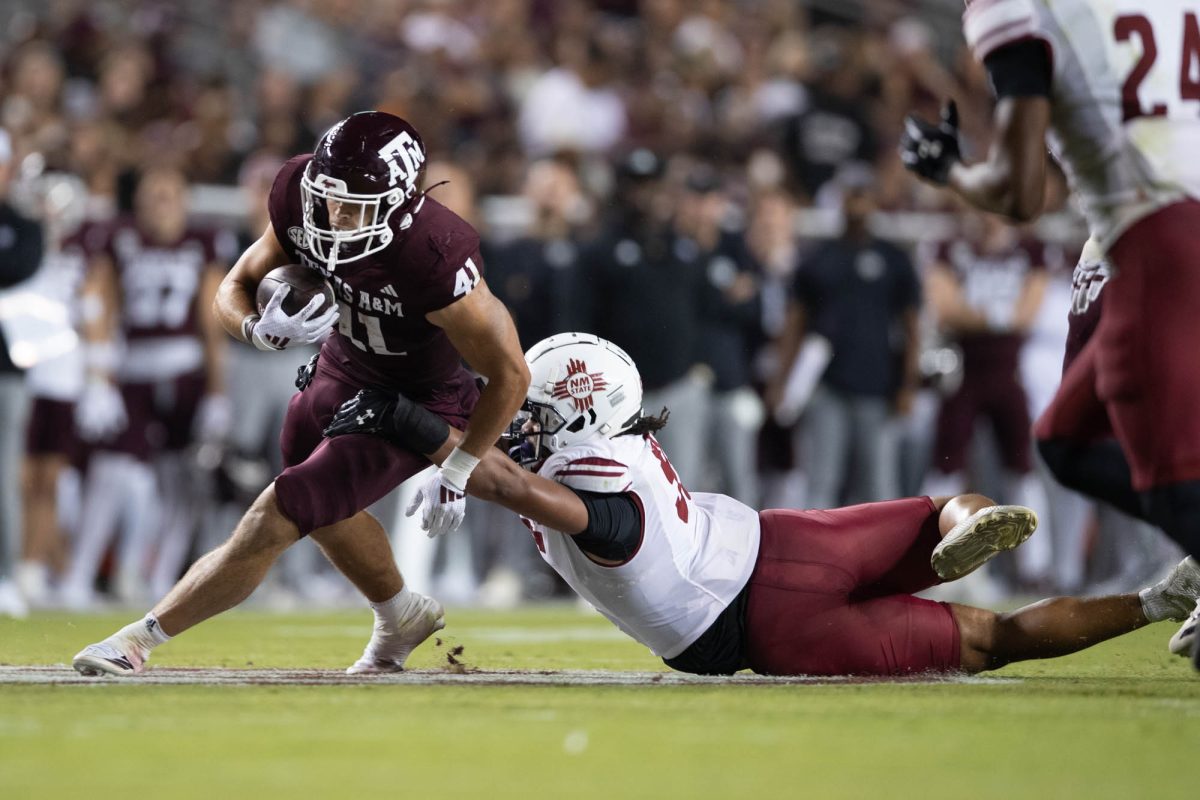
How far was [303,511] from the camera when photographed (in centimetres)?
504

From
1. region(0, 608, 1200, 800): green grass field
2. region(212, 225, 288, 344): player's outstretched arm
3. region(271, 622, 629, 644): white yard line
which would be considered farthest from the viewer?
region(271, 622, 629, 644): white yard line

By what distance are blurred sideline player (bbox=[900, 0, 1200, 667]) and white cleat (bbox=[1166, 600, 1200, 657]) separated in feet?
2.55

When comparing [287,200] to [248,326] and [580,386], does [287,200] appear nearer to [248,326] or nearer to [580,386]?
[248,326]

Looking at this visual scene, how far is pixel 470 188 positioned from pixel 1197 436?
20.8 feet

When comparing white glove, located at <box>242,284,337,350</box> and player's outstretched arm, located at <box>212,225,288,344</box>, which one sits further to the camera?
player's outstretched arm, located at <box>212,225,288,344</box>

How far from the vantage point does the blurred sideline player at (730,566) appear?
16.4 ft

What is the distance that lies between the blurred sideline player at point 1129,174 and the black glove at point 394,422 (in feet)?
5.32

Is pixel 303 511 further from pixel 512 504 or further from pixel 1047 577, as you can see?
pixel 1047 577

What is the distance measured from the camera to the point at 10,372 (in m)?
8.80

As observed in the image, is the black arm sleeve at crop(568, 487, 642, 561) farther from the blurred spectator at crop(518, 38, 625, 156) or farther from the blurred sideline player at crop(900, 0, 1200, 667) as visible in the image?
the blurred spectator at crop(518, 38, 625, 156)

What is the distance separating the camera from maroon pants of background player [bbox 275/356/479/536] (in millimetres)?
5055

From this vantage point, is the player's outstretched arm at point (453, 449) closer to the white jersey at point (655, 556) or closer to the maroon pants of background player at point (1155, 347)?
the white jersey at point (655, 556)

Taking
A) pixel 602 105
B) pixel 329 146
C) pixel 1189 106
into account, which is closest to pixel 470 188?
pixel 602 105

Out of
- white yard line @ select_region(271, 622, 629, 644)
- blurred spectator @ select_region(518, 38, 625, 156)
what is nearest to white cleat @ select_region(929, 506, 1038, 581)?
white yard line @ select_region(271, 622, 629, 644)
